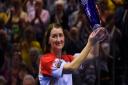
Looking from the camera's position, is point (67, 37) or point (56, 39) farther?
point (67, 37)

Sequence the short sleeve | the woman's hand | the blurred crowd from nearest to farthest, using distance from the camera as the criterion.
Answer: the woman's hand → the short sleeve → the blurred crowd

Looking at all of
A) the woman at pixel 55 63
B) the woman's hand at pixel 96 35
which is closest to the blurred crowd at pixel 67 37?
the woman at pixel 55 63

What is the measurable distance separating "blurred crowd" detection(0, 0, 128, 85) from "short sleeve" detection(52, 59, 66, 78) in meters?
2.84

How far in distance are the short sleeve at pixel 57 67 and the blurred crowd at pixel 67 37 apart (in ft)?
9.32

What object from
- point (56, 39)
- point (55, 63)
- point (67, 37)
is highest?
point (56, 39)

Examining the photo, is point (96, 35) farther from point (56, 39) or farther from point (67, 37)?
point (67, 37)

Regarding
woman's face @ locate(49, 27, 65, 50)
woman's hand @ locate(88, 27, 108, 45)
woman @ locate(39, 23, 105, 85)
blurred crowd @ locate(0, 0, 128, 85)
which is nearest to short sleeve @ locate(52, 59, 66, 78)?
woman @ locate(39, 23, 105, 85)

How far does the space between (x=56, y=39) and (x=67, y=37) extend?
4175 mm

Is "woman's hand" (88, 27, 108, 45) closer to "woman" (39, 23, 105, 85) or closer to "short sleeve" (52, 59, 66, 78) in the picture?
"woman" (39, 23, 105, 85)

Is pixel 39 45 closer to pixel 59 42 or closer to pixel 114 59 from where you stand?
pixel 114 59

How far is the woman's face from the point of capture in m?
5.43

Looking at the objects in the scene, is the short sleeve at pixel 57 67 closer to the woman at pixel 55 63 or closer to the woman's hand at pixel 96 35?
the woman at pixel 55 63

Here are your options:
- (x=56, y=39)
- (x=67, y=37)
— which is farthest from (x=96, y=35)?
(x=67, y=37)

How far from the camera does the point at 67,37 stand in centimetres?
960
